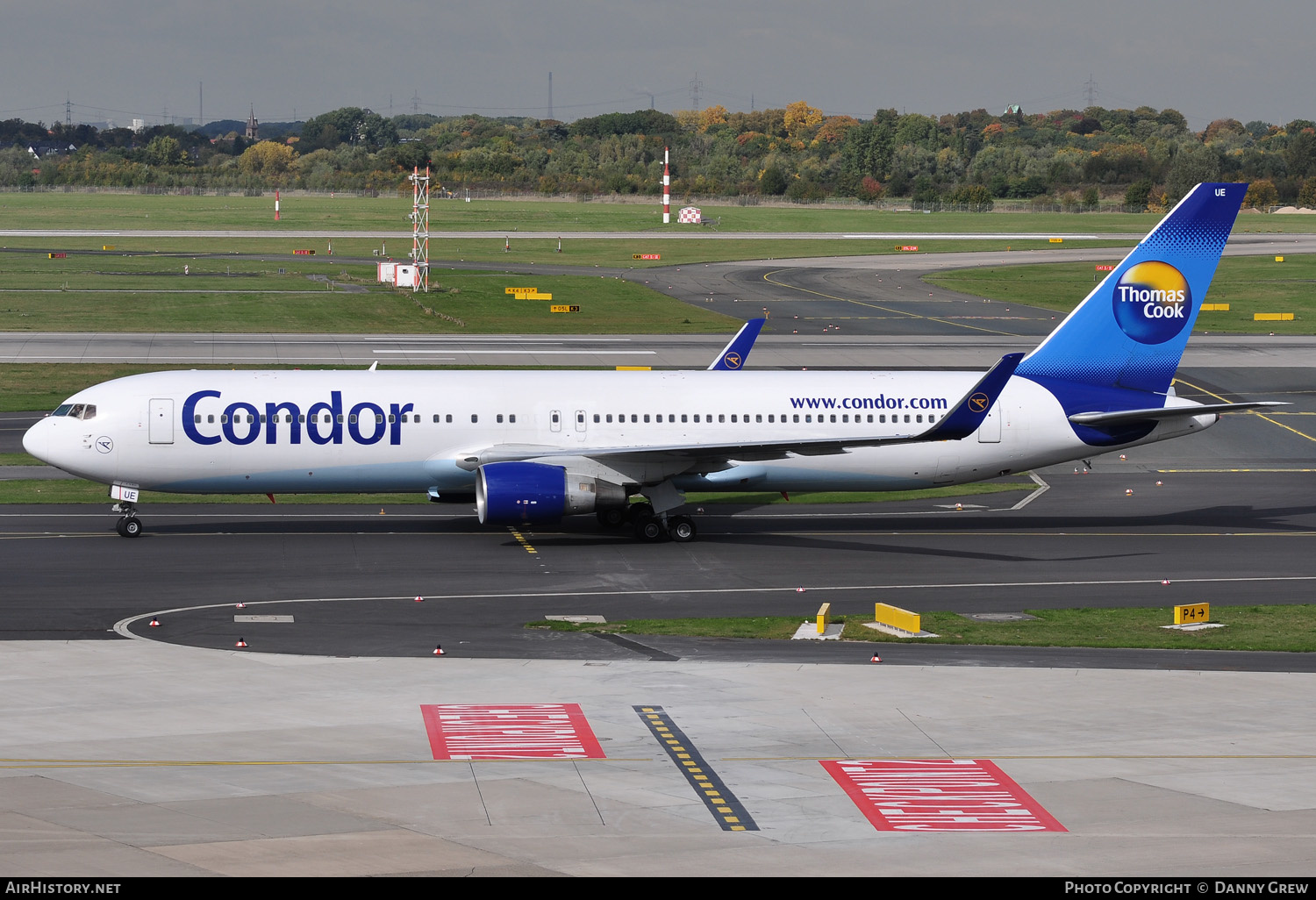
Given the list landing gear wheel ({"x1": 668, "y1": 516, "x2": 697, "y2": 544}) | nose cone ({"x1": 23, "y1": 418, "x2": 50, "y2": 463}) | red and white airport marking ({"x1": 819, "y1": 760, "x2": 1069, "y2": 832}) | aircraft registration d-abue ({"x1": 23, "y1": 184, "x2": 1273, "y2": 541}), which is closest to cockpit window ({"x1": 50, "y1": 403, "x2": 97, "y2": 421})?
aircraft registration d-abue ({"x1": 23, "y1": 184, "x2": 1273, "y2": 541})

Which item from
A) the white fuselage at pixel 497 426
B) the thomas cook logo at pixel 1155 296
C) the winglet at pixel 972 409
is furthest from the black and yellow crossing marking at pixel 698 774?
the thomas cook logo at pixel 1155 296

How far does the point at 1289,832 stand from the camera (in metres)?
20.3

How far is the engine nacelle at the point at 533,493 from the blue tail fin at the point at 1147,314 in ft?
45.8

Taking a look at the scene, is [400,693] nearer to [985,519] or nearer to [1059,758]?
[1059,758]

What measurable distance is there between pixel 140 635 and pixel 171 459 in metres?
11.2

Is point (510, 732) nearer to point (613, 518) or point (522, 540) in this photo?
point (522, 540)

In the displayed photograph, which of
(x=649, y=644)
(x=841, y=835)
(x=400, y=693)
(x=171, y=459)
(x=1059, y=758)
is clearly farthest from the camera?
(x=171, y=459)

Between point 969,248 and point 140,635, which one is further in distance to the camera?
point 969,248

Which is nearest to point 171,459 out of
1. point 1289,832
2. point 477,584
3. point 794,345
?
point 477,584

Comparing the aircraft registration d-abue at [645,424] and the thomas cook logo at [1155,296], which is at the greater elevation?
the thomas cook logo at [1155,296]

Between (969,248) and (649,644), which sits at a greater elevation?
(969,248)

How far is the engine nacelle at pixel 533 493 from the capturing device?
39.9 m

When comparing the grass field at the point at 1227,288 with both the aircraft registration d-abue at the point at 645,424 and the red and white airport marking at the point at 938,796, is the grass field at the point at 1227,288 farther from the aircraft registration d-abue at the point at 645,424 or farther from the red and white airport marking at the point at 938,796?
the red and white airport marking at the point at 938,796

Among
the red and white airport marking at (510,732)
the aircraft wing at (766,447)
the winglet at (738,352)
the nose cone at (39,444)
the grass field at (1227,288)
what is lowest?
the red and white airport marking at (510,732)
